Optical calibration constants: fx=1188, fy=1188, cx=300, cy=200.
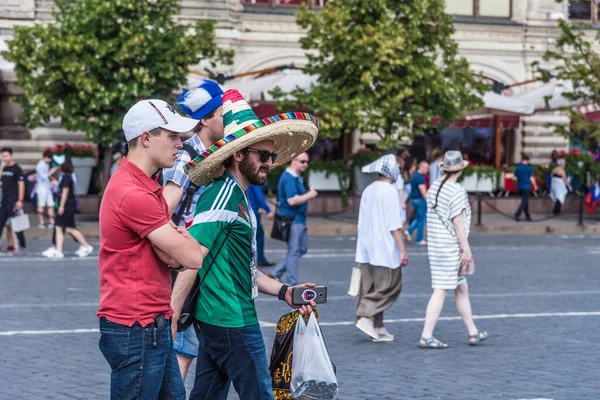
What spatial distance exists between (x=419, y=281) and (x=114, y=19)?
1144 centimetres

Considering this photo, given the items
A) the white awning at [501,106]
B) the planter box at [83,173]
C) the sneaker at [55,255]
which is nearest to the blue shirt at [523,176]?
the white awning at [501,106]

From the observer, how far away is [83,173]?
26656 millimetres

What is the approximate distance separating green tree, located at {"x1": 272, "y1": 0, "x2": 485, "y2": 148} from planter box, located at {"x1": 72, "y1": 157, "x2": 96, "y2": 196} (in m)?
4.60

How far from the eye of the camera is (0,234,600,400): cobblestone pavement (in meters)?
8.18

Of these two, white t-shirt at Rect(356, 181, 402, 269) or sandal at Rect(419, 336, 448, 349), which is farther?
white t-shirt at Rect(356, 181, 402, 269)

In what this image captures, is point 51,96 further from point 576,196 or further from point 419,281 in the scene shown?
point 576,196

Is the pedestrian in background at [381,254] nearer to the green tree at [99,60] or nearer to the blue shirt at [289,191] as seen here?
the blue shirt at [289,191]

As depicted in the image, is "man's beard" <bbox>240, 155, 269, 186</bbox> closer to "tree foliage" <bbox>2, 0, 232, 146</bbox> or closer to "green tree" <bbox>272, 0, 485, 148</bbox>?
"tree foliage" <bbox>2, 0, 232, 146</bbox>

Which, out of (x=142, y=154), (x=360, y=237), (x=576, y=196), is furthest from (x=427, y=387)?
(x=576, y=196)

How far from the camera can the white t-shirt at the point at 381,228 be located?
10289 millimetres

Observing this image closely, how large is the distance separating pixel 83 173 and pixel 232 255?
71.9ft

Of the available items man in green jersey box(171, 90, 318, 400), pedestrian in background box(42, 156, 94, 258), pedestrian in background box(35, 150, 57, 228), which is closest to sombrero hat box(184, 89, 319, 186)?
man in green jersey box(171, 90, 318, 400)

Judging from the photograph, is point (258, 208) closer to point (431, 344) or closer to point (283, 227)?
point (283, 227)

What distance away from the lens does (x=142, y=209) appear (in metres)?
4.61
